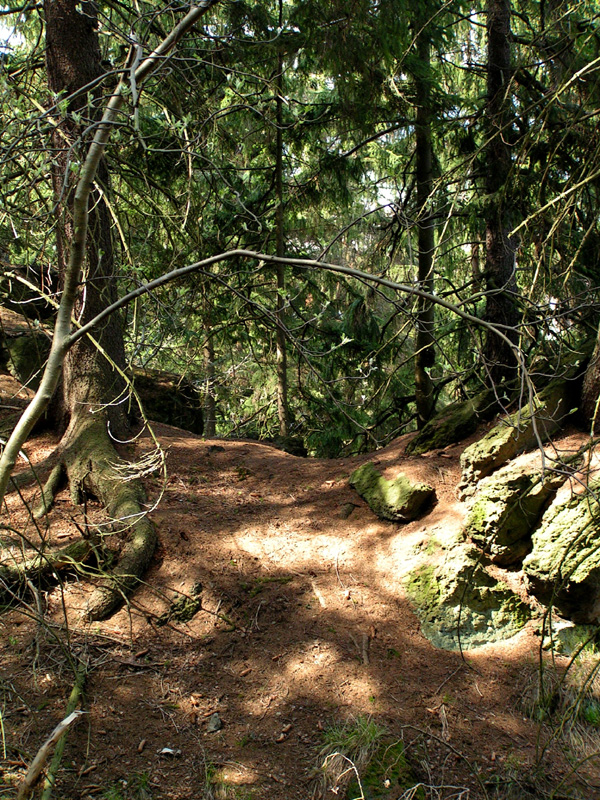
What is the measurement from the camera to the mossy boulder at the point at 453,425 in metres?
5.96

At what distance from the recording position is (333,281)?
999 cm

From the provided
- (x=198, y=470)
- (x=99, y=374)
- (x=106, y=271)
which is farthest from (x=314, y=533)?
(x=106, y=271)

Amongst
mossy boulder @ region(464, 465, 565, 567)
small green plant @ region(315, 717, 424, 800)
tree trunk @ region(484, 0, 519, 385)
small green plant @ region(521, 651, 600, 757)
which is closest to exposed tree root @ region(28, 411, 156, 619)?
small green plant @ region(315, 717, 424, 800)

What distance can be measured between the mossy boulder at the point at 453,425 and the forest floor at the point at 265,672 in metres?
0.30

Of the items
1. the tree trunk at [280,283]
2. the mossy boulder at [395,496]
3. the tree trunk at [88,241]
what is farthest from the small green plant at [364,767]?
the tree trunk at [280,283]

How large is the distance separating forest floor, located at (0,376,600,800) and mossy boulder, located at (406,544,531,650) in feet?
0.34

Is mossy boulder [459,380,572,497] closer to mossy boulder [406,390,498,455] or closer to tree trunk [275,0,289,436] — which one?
mossy boulder [406,390,498,455]

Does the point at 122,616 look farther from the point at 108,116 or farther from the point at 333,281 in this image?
the point at 333,281

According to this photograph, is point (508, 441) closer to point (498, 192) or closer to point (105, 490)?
point (498, 192)

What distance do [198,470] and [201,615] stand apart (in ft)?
7.27

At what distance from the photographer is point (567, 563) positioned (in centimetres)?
430

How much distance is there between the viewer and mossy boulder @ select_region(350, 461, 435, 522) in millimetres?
5430

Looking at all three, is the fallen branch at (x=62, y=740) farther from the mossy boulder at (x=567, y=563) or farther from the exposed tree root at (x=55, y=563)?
the mossy boulder at (x=567, y=563)

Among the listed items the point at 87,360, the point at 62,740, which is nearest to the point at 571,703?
the point at 62,740
